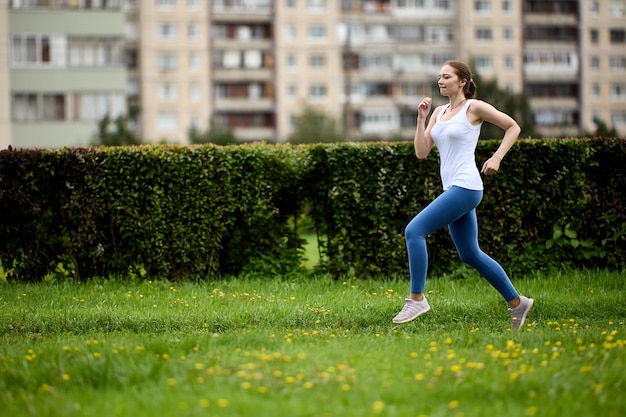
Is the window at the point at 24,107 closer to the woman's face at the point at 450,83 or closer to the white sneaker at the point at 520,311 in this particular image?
the woman's face at the point at 450,83

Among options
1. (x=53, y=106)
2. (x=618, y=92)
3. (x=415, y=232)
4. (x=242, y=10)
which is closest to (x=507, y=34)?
(x=618, y=92)

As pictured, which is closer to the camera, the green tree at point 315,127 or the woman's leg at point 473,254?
the woman's leg at point 473,254

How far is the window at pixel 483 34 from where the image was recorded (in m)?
84.8

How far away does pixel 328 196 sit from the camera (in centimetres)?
1120

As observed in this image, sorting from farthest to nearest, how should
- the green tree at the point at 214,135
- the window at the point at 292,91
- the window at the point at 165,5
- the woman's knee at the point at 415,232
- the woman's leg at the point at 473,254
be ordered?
the window at the point at 292,91, the window at the point at 165,5, the green tree at the point at 214,135, the woman's leg at the point at 473,254, the woman's knee at the point at 415,232

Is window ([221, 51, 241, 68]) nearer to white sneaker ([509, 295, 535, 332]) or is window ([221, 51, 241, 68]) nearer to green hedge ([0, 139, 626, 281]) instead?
green hedge ([0, 139, 626, 281])

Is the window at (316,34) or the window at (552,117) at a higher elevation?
the window at (316,34)

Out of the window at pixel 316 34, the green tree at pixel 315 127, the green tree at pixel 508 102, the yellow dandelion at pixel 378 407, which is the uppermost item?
the window at pixel 316 34

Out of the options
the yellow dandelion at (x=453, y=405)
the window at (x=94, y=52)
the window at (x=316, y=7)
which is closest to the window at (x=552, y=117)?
the window at (x=316, y=7)

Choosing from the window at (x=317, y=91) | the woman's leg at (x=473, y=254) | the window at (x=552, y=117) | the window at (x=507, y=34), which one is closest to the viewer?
the woman's leg at (x=473, y=254)

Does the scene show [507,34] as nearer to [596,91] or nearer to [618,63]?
[596,91]

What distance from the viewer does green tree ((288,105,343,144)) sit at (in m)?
65.4

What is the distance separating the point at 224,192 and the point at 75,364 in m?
5.32

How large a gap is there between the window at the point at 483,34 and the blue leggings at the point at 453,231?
7993 centimetres
